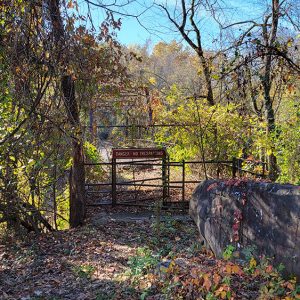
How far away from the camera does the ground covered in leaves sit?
4.11m

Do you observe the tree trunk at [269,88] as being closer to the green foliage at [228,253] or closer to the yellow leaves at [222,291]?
the green foliage at [228,253]

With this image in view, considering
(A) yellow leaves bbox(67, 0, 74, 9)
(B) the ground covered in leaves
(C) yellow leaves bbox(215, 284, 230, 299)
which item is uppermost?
(A) yellow leaves bbox(67, 0, 74, 9)

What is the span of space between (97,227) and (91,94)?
339 cm

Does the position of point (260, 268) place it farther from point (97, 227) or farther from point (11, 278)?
point (97, 227)

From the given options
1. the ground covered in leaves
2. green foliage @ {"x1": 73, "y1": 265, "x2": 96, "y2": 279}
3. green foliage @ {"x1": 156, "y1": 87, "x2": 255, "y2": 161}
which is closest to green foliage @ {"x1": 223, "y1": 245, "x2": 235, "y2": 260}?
the ground covered in leaves

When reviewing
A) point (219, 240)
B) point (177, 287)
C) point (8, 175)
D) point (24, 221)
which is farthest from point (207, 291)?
point (24, 221)

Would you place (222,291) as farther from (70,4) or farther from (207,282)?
(70,4)

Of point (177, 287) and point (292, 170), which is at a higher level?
point (292, 170)

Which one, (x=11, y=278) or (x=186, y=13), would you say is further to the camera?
(x=186, y=13)

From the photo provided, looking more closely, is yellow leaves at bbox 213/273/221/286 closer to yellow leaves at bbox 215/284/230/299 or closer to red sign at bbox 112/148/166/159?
yellow leaves at bbox 215/284/230/299

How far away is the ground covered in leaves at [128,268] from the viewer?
411cm

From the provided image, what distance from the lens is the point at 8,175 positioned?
7684mm

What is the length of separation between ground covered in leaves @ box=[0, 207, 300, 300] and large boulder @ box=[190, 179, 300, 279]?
24cm

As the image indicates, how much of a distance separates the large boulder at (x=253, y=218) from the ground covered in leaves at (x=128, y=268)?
24 centimetres
